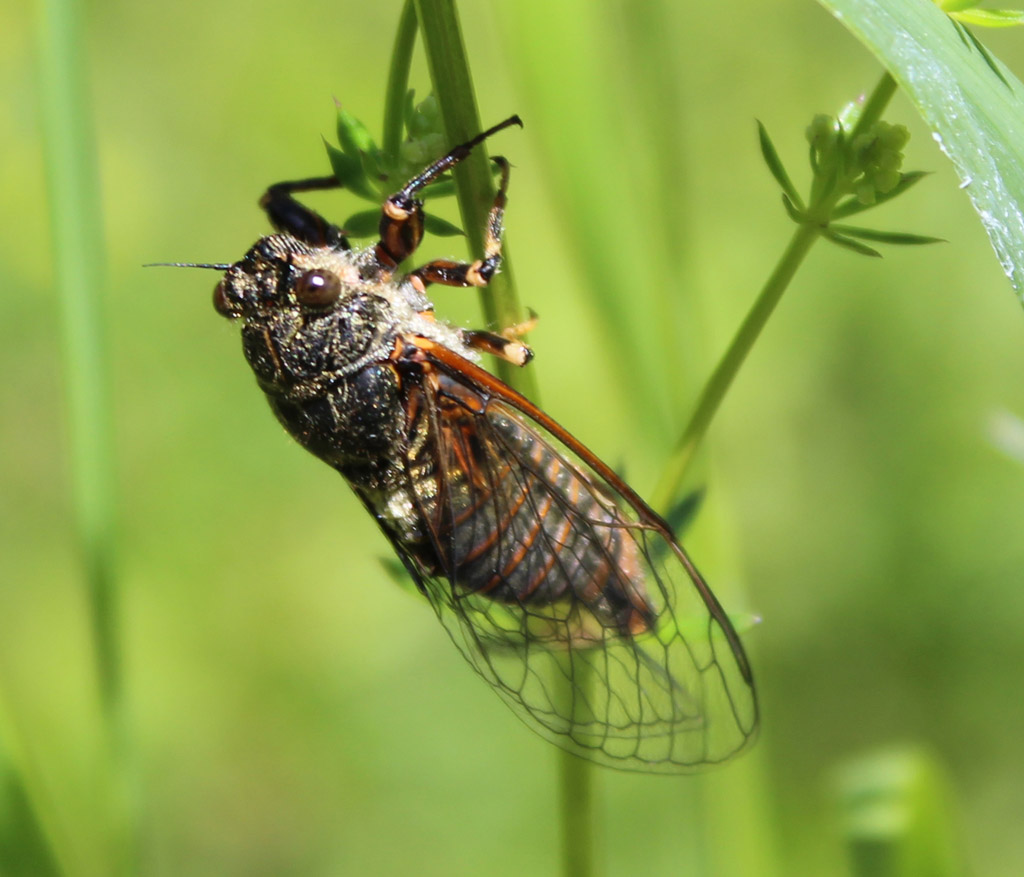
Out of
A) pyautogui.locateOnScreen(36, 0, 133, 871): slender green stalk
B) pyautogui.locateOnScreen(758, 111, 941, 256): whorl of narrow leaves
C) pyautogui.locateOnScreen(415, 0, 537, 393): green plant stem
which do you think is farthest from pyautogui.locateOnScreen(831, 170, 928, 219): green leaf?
pyautogui.locateOnScreen(36, 0, 133, 871): slender green stalk

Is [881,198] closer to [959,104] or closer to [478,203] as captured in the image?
[959,104]

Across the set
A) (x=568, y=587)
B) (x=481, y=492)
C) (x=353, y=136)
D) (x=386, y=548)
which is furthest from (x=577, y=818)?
(x=386, y=548)

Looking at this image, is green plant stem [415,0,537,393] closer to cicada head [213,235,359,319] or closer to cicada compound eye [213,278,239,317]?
cicada head [213,235,359,319]

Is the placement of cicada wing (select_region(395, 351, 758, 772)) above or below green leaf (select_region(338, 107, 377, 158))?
below

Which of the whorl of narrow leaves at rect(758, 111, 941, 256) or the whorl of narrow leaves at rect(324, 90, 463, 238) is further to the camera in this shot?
the whorl of narrow leaves at rect(324, 90, 463, 238)

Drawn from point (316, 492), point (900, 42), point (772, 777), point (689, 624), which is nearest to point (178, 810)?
point (316, 492)

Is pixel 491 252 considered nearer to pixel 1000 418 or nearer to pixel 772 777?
pixel 1000 418

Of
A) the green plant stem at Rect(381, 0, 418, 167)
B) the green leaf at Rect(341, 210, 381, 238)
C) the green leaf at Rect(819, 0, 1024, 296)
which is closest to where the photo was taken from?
the green leaf at Rect(819, 0, 1024, 296)
